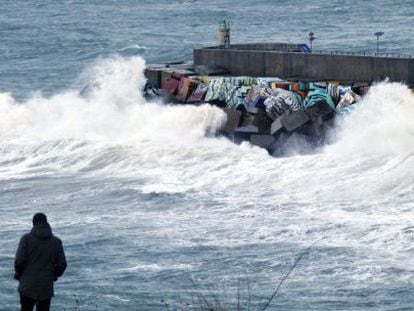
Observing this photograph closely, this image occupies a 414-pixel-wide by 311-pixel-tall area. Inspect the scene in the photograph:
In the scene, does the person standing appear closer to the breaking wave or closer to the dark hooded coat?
the dark hooded coat

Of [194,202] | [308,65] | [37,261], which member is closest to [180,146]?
[308,65]

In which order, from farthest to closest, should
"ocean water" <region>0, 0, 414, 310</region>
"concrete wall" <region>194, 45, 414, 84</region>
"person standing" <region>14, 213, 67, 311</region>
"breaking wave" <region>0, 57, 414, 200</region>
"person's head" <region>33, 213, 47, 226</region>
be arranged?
"concrete wall" <region>194, 45, 414, 84</region>
"breaking wave" <region>0, 57, 414, 200</region>
"ocean water" <region>0, 0, 414, 310</region>
"person standing" <region>14, 213, 67, 311</region>
"person's head" <region>33, 213, 47, 226</region>

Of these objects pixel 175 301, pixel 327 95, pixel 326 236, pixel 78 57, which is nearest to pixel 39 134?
pixel 327 95

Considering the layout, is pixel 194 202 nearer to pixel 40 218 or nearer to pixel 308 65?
pixel 308 65

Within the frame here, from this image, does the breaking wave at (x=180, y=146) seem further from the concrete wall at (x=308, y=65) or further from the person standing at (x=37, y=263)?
the person standing at (x=37, y=263)

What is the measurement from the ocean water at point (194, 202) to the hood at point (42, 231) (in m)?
0.74

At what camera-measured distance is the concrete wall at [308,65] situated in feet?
84.6

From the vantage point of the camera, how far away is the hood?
10.4 m

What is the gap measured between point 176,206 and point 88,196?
2.01 m

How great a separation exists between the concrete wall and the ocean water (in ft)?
2.09

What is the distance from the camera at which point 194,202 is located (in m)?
20.8

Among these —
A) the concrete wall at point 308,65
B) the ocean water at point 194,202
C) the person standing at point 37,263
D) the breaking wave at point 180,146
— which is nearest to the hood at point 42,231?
the person standing at point 37,263

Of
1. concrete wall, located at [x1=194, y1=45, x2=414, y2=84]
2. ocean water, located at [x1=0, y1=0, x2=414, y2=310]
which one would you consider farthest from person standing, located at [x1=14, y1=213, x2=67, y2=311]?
concrete wall, located at [x1=194, y1=45, x2=414, y2=84]

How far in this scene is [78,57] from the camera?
159ft
